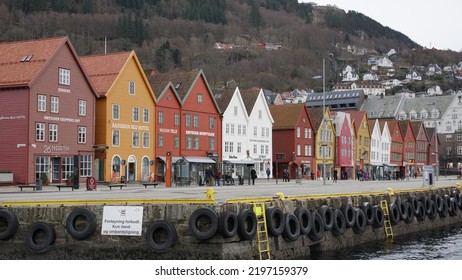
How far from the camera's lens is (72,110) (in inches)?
2280

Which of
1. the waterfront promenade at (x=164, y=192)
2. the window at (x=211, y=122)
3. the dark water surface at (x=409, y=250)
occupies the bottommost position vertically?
the dark water surface at (x=409, y=250)

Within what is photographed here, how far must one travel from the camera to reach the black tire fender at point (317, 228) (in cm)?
2661

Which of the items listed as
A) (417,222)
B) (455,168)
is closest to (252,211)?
(417,222)

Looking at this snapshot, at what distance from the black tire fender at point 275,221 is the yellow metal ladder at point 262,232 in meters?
0.30

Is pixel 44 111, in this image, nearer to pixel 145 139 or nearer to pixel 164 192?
pixel 145 139

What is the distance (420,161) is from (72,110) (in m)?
84.1

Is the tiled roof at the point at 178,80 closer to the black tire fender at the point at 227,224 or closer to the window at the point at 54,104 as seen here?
the window at the point at 54,104

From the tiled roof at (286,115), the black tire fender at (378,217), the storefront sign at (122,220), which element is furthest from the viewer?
the tiled roof at (286,115)

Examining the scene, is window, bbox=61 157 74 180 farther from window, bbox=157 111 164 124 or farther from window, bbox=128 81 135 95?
window, bbox=157 111 164 124

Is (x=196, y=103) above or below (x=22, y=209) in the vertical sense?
above

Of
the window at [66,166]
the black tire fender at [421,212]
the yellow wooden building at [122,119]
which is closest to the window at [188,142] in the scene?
the yellow wooden building at [122,119]

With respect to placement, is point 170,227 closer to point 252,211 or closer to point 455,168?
point 252,211

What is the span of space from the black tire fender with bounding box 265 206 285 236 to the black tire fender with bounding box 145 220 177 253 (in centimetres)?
381

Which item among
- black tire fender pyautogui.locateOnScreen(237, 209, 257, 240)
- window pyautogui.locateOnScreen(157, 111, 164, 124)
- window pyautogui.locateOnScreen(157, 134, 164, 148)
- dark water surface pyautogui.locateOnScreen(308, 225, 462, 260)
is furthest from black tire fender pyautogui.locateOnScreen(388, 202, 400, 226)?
window pyautogui.locateOnScreen(157, 111, 164, 124)
